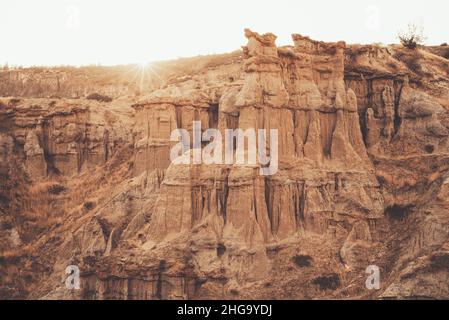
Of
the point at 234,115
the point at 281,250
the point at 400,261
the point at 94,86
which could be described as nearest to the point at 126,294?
the point at 281,250

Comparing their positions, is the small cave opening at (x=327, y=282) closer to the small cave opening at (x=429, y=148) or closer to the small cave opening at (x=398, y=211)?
the small cave opening at (x=398, y=211)

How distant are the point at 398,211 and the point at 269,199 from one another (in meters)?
7.09

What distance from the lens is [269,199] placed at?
4097cm

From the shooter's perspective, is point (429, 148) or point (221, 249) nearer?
point (221, 249)

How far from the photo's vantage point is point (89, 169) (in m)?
51.8

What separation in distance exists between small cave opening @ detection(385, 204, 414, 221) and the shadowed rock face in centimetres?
6

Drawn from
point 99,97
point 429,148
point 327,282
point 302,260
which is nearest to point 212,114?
point 302,260

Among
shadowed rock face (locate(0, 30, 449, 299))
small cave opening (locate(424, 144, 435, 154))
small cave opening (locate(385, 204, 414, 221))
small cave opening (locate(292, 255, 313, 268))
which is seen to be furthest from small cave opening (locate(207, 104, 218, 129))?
small cave opening (locate(424, 144, 435, 154))

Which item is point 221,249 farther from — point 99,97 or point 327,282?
point 99,97

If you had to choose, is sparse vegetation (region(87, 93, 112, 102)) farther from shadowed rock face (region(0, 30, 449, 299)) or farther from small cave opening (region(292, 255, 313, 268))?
small cave opening (region(292, 255, 313, 268))

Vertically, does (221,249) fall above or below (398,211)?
below

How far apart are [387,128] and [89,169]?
19580mm

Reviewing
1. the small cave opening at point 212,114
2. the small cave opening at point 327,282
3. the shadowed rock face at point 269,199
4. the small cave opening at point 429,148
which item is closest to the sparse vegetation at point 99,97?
the shadowed rock face at point 269,199

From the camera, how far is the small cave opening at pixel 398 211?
137 ft
